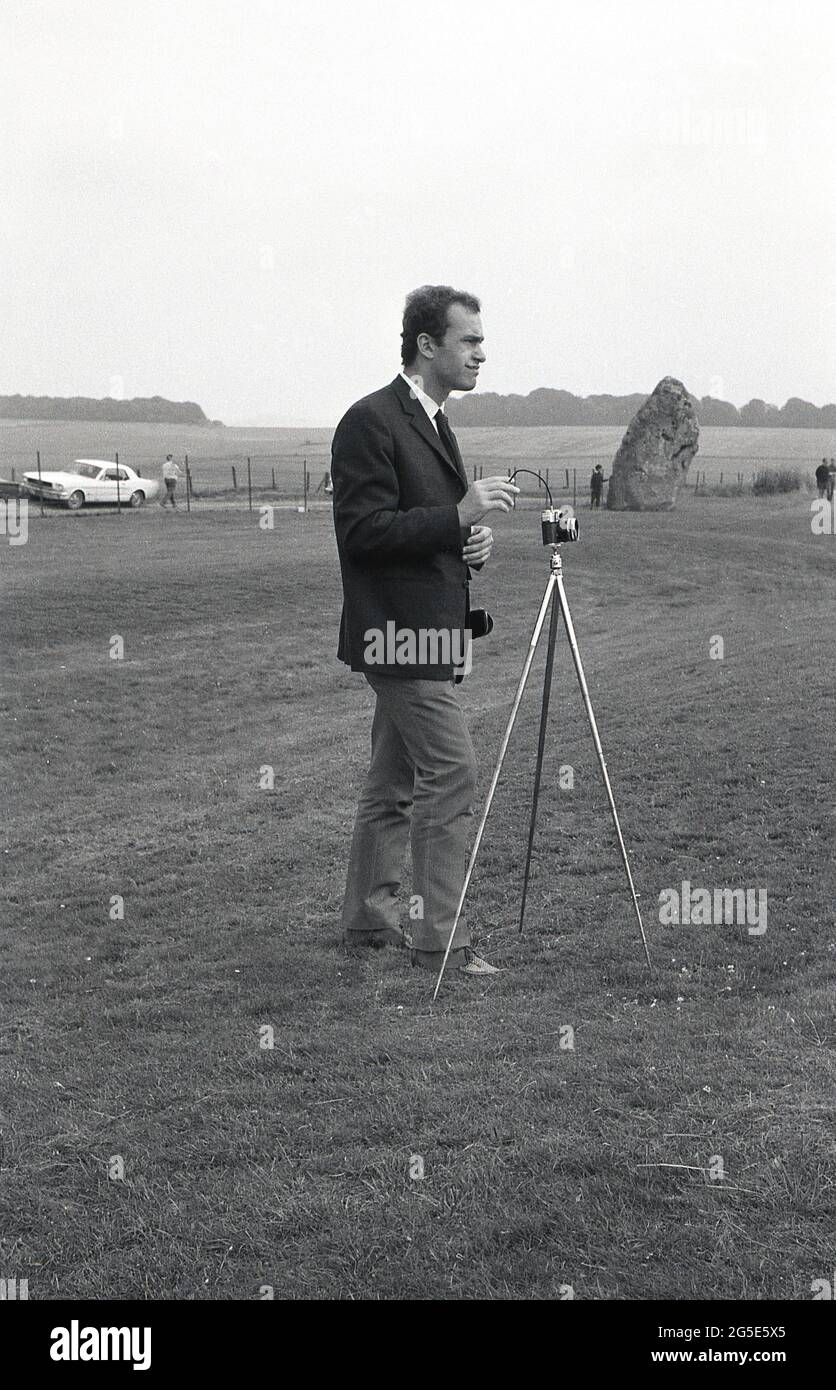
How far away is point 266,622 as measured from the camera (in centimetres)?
2038

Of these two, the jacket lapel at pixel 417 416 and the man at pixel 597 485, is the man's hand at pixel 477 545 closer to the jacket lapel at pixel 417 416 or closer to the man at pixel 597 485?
the jacket lapel at pixel 417 416

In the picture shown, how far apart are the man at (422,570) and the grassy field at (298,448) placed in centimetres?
5146

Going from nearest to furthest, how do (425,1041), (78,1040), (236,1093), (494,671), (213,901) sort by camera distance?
(236,1093) → (425,1041) → (78,1040) → (213,901) → (494,671)

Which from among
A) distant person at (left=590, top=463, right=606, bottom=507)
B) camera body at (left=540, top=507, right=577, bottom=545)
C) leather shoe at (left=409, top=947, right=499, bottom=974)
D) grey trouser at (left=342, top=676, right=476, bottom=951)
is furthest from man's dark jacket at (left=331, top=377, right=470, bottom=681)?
distant person at (left=590, top=463, right=606, bottom=507)

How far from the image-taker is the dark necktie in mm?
6219

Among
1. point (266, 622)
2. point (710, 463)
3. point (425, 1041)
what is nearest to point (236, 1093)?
point (425, 1041)

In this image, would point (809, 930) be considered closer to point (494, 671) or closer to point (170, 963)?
point (170, 963)

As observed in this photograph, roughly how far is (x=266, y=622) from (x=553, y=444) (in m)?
82.2

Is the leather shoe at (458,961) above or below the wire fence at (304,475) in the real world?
below

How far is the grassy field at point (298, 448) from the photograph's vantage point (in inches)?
3063

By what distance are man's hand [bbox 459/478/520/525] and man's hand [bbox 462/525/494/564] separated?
181 mm
